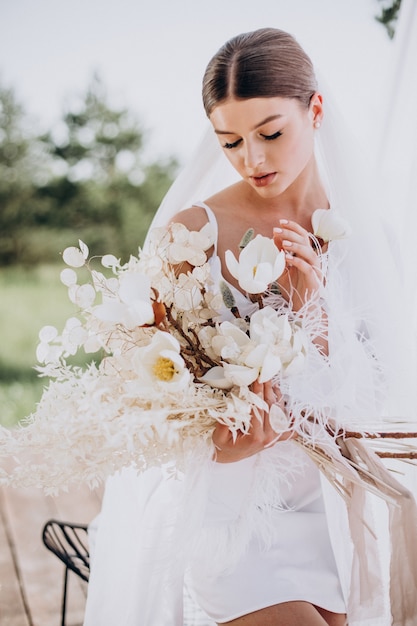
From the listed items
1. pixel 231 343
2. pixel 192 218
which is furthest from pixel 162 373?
pixel 192 218

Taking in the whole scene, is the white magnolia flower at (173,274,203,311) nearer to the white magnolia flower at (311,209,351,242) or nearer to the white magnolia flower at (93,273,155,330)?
the white magnolia flower at (93,273,155,330)

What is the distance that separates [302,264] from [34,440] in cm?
57

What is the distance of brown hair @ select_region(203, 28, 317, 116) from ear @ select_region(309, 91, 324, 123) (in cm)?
1

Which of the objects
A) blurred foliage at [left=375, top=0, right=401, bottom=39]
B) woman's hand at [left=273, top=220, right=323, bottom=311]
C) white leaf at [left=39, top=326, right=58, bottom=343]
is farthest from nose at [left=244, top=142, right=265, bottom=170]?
blurred foliage at [left=375, top=0, right=401, bottom=39]

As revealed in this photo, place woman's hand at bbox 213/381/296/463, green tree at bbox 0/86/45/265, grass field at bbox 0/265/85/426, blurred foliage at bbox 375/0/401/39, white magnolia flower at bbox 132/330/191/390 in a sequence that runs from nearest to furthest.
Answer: white magnolia flower at bbox 132/330/191/390 < woman's hand at bbox 213/381/296/463 < blurred foliage at bbox 375/0/401/39 < grass field at bbox 0/265/85/426 < green tree at bbox 0/86/45/265

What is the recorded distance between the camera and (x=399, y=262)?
1.64 m

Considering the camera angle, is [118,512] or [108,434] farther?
[118,512]

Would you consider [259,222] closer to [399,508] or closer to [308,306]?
[308,306]

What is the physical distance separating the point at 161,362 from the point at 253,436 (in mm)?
229

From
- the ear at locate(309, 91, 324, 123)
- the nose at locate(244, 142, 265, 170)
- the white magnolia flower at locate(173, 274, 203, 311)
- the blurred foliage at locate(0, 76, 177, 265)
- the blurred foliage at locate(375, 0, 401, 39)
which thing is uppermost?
the blurred foliage at locate(0, 76, 177, 265)

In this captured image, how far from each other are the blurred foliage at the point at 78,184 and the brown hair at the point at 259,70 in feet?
17.2

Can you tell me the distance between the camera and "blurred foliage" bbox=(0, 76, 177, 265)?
6.39 m

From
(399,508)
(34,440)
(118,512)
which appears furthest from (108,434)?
(118,512)

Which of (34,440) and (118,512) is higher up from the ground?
(34,440)
